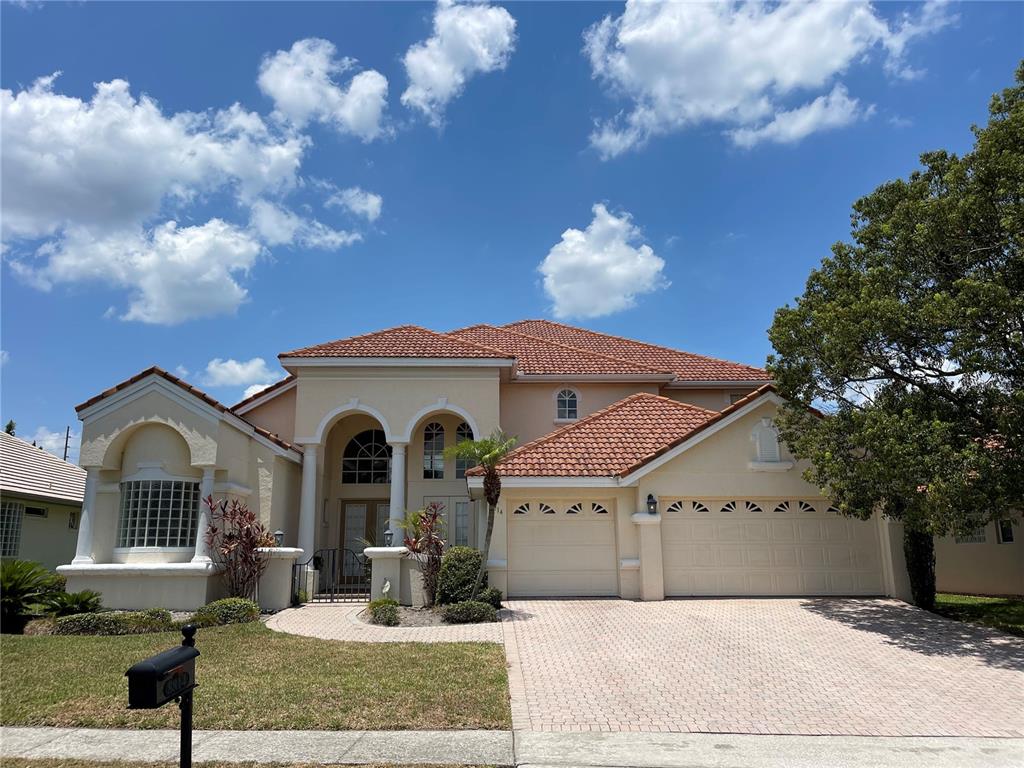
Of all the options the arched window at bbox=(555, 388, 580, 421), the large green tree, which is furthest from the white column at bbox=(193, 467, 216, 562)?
the large green tree

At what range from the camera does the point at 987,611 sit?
1530cm

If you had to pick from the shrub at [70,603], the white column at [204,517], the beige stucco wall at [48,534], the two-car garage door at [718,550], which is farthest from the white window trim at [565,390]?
the beige stucco wall at [48,534]

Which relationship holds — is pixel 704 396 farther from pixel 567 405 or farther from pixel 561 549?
pixel 561 549

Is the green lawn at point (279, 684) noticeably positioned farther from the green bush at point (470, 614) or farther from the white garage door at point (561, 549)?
the white garage door at point (561, 549)

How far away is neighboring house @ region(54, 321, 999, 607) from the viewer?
626 inches

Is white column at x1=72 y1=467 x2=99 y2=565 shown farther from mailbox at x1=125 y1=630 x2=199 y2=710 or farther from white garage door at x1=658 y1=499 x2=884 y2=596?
white garage door at x1=658 y1=499 x2=884 y2=596

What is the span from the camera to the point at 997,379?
11.9 meters

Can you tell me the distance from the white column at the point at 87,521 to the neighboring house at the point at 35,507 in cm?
548

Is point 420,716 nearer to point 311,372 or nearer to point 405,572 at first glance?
point 405,572

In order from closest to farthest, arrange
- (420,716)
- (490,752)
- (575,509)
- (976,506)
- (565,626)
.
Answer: (490,752) → (420,716) → (976,506) → (565,626) → (575,509)

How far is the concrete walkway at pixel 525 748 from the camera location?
6547 mm

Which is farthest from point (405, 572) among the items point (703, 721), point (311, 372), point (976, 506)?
point (976, 506)

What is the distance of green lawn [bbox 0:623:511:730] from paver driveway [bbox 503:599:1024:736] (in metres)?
0.78

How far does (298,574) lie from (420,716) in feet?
34.6
